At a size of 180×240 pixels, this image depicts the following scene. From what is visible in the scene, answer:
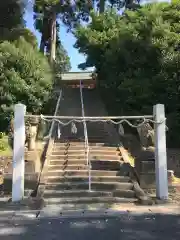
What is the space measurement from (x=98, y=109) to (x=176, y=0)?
7.79 m

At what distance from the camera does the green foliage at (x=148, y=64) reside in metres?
15.0

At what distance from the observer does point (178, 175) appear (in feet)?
42.4

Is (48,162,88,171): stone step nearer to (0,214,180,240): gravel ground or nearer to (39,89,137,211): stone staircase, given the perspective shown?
(39,89,137,211): stone staircase

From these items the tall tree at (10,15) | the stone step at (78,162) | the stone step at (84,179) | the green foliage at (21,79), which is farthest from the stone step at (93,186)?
the tall tree at (10,15)

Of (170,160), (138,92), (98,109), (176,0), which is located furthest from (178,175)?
(98,109)

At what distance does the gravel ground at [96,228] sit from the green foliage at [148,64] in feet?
23.1

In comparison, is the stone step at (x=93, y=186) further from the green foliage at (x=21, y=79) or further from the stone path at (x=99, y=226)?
the green foliage at (x=21, y=79)

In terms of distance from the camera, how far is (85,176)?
36.9 feet

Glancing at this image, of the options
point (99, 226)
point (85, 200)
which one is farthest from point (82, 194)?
point (99, 226)

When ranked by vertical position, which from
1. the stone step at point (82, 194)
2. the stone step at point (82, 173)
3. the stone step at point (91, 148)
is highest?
the stone step at point (91, 148)

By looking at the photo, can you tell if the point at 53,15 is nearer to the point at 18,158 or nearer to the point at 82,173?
the point at 82,173

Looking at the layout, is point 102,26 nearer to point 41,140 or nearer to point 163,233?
point 41,140

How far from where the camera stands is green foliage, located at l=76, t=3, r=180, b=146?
14984mm

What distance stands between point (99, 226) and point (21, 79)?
427 inches
